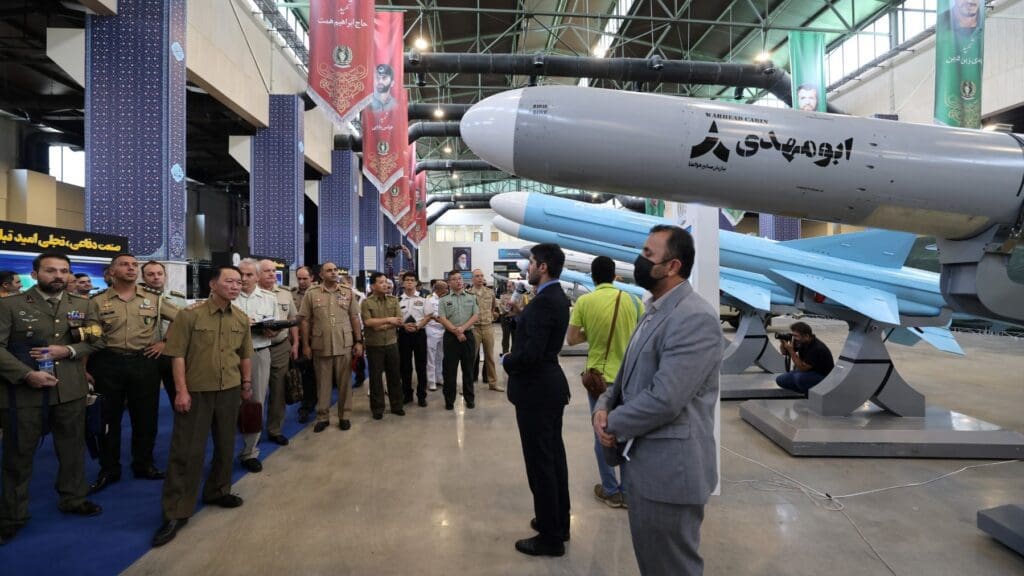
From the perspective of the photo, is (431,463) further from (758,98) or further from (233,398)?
(758,98)

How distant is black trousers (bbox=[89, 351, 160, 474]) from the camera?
3244 mm

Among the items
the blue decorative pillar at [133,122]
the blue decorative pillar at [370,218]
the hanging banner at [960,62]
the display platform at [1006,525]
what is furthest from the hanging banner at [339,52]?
the blue decorative pillar at [370,218]

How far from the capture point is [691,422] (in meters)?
1.48

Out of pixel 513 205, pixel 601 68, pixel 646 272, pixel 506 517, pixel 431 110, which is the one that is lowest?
pixel 506 517

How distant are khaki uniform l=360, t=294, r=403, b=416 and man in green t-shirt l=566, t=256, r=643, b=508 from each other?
2678 millimetres

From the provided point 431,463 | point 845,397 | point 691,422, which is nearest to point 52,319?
point 431,463

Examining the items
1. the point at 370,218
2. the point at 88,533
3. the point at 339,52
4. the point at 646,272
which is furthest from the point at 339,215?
the point at 646,272

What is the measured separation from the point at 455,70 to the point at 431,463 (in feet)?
32.2

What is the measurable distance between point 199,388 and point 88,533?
97cm

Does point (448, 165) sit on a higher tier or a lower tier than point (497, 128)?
higher

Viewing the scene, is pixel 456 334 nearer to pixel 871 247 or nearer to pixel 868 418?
pixel 868 418

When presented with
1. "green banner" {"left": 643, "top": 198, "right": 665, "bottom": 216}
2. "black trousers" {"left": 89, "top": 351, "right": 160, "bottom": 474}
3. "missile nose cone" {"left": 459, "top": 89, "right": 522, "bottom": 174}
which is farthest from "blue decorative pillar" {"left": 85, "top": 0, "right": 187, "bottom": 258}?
"green banner" {"left": 643, "top": 198, "right": 665, "bottom": 216}

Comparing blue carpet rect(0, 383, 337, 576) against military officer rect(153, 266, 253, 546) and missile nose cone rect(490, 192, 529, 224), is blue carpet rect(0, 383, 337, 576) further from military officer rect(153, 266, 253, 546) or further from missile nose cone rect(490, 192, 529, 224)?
missile nose cone rect(490, 192, 529, 224)

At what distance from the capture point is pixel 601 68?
11.2m
